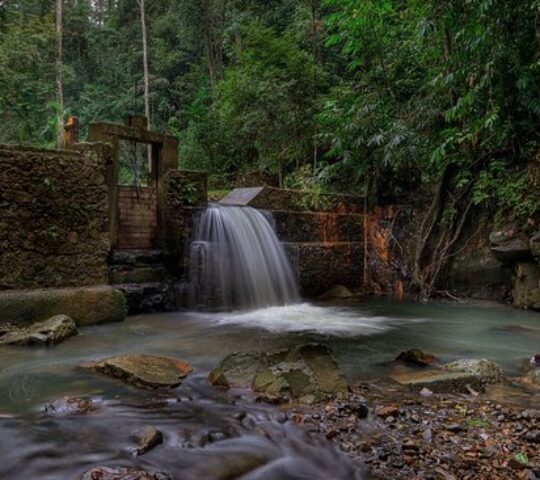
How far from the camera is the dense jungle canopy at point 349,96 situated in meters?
7.30

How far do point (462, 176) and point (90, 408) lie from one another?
8.00 m

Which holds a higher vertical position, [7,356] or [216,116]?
[216,116]

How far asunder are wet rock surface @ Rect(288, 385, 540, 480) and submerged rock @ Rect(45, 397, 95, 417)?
1386 millimetres

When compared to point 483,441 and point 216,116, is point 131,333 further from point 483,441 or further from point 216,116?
point 216,116

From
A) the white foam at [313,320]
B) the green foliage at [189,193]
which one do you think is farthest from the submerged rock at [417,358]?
the green foliage at [189,193]

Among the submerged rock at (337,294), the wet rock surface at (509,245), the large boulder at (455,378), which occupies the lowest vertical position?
the submerged rock at (337,294)

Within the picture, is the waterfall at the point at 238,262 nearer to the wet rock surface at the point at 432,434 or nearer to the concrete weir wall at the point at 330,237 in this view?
the concrete weir wall at the point at 330,237

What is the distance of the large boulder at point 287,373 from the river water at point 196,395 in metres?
0.16

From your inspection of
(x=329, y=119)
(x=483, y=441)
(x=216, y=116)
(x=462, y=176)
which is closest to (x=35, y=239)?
(x=483, y=441)

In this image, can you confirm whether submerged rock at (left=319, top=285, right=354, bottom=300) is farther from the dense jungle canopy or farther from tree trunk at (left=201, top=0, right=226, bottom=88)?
tree trunk at (left=201, top=0, right=226, bottom=88)

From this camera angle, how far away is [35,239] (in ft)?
19.8

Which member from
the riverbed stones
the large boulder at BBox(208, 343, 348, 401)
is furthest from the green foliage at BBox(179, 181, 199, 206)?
the large boulder at BBox(208, 343, 348, 401)

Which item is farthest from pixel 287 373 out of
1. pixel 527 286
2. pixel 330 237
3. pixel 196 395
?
pixel 330 237

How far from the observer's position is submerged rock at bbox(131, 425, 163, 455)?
2489 mm
